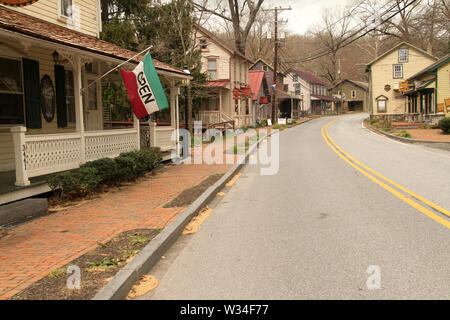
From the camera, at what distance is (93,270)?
4566 mm

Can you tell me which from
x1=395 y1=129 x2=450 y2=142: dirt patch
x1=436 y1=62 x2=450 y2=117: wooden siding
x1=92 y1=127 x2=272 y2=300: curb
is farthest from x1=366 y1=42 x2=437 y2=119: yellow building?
x1=92 y1=127 x2=272 y2=300: curb

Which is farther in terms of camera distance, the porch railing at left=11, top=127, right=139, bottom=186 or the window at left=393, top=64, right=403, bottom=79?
the window at left=393, top=64, right=403, bottom=79

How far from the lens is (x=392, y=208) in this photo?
24.4 feet

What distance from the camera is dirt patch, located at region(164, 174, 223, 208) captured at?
26.6ft

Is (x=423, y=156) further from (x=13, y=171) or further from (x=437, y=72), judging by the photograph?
(x=437, y=72)

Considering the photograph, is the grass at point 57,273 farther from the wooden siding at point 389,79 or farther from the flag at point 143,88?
the wooden siding at point 389,79

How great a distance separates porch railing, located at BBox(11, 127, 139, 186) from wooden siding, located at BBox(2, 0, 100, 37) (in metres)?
4.20

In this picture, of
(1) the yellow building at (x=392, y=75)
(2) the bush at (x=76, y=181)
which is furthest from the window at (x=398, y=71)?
(2) the bush at (x=76, y=181)

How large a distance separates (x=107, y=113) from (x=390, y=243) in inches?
660

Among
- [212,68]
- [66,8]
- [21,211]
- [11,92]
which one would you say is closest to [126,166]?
[11,92]

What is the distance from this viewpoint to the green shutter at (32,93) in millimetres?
10398

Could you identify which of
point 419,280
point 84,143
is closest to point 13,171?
point 84,143

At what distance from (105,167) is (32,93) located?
9.58 feet

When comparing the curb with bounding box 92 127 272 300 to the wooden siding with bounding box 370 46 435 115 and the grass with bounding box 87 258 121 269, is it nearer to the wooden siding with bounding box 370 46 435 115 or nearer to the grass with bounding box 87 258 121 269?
the grass with bounding box 87 258 121 269
